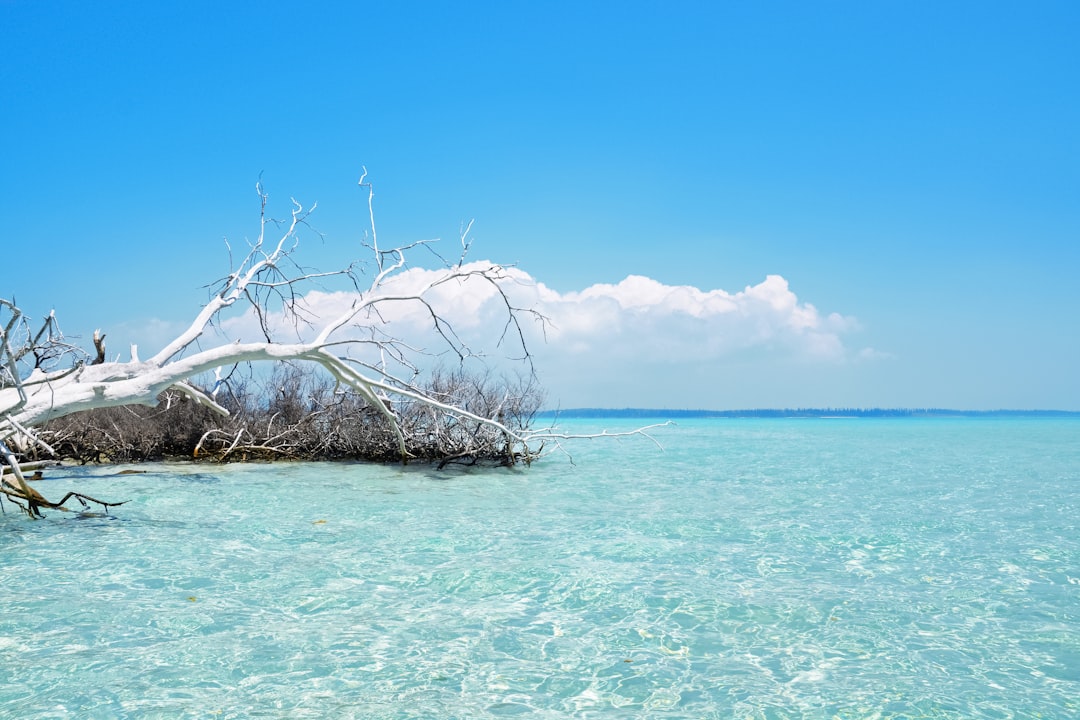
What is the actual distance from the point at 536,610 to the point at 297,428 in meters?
14.4

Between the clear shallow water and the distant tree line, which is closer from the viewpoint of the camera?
the clear shallow water

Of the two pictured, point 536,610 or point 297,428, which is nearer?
point 536,610

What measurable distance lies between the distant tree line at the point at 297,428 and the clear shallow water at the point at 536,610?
16.8 ft

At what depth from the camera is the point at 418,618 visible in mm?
5633

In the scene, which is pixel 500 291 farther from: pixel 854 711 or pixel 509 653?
pixel 854 711

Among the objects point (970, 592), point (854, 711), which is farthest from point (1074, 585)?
point (854, 711)

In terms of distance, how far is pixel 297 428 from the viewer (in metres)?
19.0

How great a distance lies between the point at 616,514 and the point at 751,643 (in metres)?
5.99

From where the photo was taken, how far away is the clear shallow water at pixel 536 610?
13.8 feet

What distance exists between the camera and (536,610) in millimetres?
5887

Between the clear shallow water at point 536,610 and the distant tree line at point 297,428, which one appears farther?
the distant tree line at point 297,428

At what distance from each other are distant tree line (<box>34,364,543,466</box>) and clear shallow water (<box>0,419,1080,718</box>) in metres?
5.13

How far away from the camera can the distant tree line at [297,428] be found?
1742cm

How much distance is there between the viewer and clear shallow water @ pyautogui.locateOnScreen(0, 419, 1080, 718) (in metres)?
4.21
